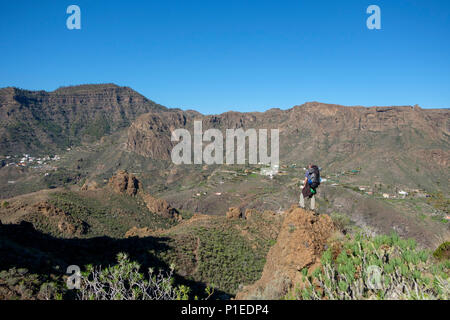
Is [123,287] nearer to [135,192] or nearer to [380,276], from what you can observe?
[380,276]

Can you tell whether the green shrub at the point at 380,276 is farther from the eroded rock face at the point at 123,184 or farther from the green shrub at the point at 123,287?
the eroded rock face at the point at 123,184

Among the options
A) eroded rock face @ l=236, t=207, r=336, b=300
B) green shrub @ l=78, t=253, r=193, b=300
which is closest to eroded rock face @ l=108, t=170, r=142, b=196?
green shrub @ l=78, t=253, r=193, b=300

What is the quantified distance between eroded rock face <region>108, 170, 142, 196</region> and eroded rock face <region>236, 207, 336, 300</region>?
43.4 metres

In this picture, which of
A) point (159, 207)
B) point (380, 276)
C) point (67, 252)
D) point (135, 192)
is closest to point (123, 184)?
point (135, 192)

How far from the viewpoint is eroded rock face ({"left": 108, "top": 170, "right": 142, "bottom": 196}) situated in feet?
168

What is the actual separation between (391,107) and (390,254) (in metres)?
166

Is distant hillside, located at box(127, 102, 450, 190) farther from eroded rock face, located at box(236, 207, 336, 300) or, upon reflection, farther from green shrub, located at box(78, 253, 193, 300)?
green shrub, located at box(78, 253, 193, 300)

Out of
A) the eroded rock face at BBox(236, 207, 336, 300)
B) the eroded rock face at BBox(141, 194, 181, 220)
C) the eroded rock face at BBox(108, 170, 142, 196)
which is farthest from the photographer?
the eroded rock face at BBox(108, 170, 142, 196)

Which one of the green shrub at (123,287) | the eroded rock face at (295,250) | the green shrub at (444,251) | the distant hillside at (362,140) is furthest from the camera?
the distant hillside at (362,140)

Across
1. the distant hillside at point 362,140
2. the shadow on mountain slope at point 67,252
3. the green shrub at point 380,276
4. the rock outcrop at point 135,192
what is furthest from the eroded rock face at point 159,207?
the distant hillside at point 362,140

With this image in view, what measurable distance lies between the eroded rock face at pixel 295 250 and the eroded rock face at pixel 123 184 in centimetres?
4336

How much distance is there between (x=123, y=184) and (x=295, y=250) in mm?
46373

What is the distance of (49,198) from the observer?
132ft

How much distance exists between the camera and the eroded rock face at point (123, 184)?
51.2 m
